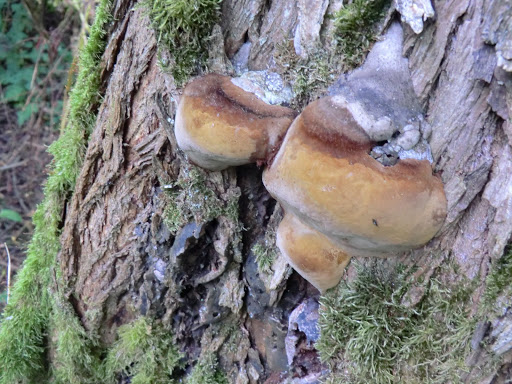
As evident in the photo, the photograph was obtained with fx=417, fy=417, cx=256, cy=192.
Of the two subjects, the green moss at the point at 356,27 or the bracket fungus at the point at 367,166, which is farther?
the green moss at the point at 356,27

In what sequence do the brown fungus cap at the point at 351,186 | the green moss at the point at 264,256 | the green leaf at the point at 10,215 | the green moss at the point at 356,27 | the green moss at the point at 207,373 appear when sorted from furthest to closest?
the green leaf at the point at 10,215
the green moss at the point at 207,373
the green moss at the point at 264,256
the green moss at the point at 356,27
the brown fungus cap at the point at 351,186

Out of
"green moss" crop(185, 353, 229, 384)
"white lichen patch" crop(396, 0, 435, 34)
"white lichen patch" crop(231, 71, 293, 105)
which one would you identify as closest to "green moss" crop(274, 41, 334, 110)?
"white lichen patch" crop(231, 71, 293, 105)

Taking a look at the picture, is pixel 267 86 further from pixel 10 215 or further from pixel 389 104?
pixel 10 215

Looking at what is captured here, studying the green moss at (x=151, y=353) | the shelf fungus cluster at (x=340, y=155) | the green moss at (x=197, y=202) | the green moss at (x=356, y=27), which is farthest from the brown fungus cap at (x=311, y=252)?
the green moss at (x=151, y=353)

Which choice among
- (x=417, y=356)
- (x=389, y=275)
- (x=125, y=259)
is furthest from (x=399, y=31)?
(x=125, y=259)

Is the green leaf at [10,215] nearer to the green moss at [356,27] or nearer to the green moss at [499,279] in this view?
the green moss at [356,27]

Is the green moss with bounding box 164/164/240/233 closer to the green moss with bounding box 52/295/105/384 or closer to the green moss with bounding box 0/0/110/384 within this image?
the green moss with bounding box 0/0/110/384

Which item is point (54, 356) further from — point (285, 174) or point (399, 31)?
point (399, 31)
